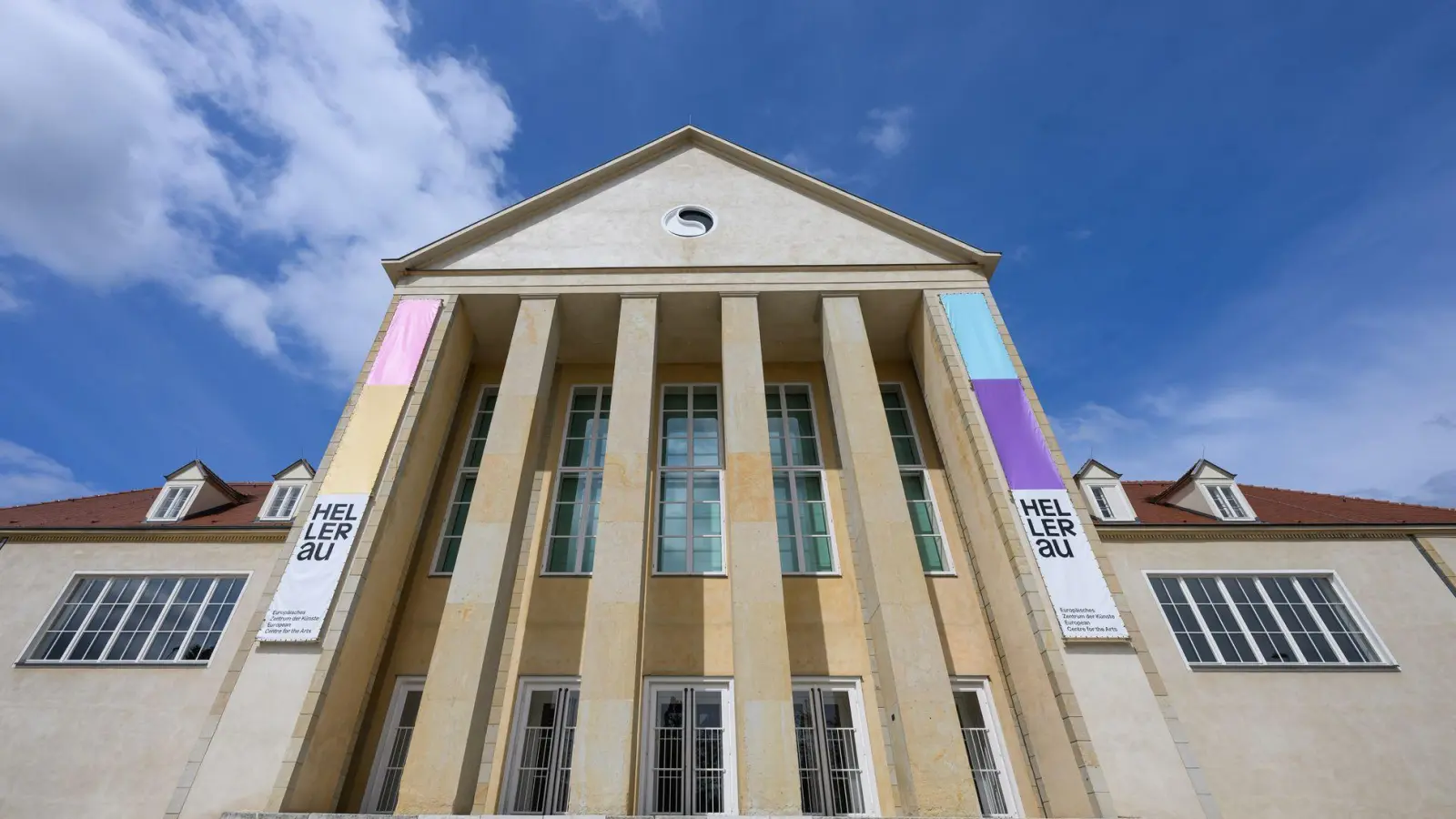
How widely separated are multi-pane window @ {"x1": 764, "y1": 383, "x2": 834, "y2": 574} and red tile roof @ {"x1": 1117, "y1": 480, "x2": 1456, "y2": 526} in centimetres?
1011

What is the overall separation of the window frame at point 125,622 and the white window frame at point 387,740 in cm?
695

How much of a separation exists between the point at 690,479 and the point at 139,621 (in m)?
14.4

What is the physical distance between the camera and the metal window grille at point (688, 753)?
11.6 metres

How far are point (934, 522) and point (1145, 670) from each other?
488 centimetres

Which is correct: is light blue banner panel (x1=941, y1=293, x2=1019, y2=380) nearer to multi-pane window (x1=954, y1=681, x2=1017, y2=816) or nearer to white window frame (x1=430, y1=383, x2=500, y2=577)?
multi-pane window (x1=954, y1=681, x2=1017, y2=816)

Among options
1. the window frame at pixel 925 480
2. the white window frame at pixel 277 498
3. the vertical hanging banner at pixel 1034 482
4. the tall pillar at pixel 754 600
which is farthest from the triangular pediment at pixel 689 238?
the white window frame at pixel 277 498

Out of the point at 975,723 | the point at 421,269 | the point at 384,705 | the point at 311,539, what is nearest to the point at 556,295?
the point at 421,269

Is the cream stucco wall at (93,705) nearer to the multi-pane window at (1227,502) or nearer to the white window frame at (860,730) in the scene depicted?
the white window frame at (860,730)

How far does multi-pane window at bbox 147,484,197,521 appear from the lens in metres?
19.5

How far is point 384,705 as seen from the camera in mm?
12688

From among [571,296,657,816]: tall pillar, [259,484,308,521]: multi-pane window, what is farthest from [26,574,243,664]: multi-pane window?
[571,296,657,816]: tall pillar

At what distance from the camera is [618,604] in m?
11.8

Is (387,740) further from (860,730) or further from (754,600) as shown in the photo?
(860,730)

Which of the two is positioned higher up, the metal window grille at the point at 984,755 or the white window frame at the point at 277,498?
the white window frame at the point at 277,498
